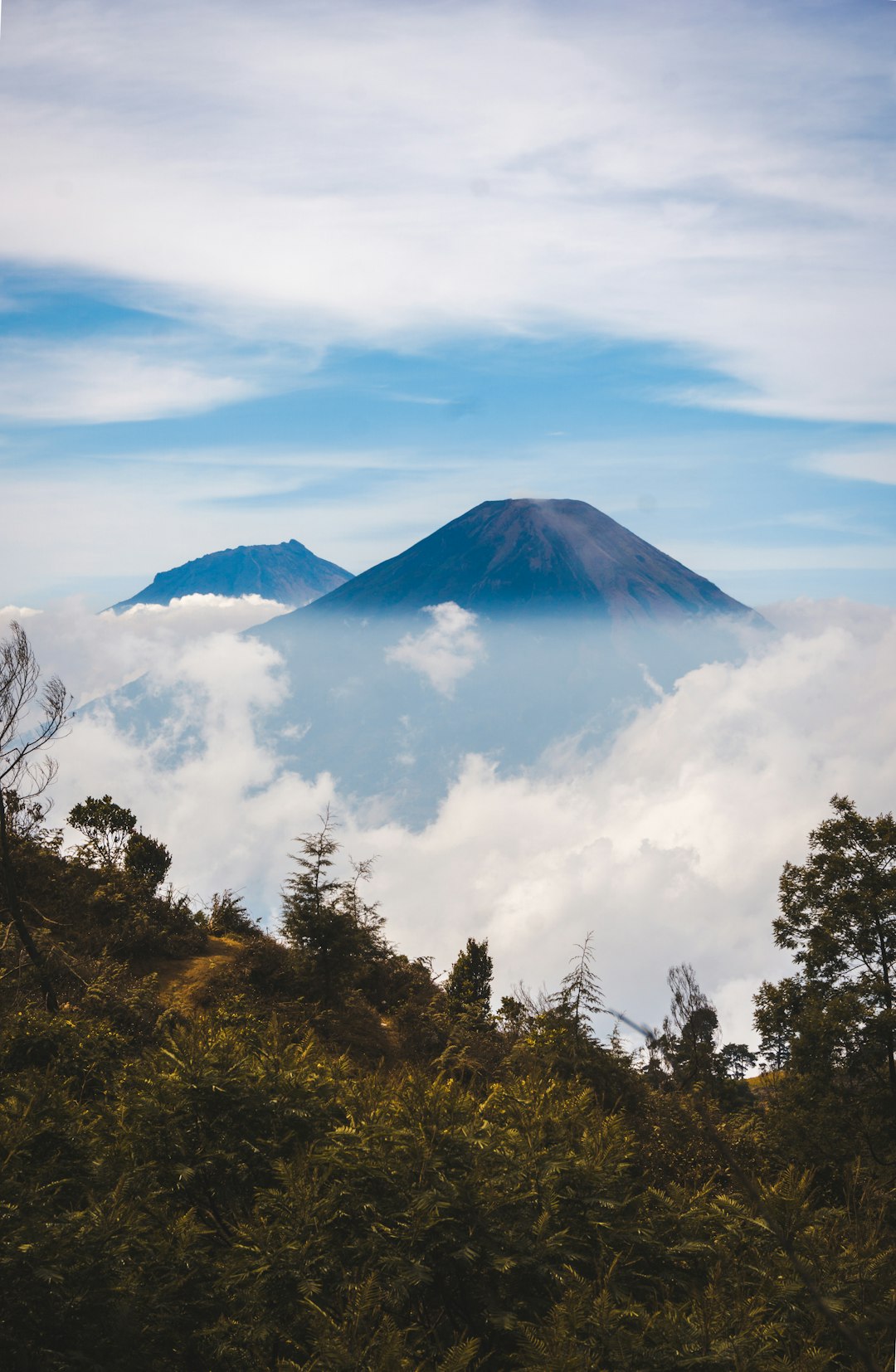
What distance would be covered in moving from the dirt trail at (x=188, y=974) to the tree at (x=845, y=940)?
13380mm

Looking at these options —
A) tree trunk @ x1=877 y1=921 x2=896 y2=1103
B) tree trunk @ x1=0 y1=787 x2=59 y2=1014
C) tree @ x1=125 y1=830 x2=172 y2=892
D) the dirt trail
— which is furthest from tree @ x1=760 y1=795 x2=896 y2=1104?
tree @ x1=125 y1=830 x2=172 y2=892

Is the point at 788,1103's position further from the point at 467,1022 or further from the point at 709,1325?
the point at 709,1325

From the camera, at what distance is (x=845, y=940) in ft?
62.1

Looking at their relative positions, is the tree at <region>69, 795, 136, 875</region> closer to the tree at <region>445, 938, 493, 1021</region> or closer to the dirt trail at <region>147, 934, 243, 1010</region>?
the dirt trail at <region>147, 934, 243, 1010</region>

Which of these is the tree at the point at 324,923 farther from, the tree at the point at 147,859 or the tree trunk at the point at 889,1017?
the tree trunk at the point at 889,1017

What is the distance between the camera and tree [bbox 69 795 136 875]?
104 feet

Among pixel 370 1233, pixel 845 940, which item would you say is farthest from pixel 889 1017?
pixel 370 1233

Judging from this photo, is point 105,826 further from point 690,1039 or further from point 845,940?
point 845,940

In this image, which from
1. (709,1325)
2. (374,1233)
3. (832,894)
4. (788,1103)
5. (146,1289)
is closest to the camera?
(709,1325)

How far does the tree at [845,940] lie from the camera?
17578 millimetres

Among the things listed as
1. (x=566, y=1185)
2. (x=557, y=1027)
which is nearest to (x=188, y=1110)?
(x=566, y=1185)

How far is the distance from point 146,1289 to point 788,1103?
15695 mm

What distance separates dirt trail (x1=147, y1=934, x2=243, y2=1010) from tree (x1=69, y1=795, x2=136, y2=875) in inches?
257

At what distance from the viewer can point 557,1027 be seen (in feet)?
60.1
